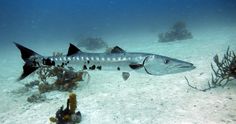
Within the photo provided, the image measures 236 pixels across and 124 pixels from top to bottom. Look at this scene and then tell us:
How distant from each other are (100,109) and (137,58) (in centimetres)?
256

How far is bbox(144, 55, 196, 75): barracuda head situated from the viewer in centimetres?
464

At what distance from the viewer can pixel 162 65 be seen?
4812 millimetres

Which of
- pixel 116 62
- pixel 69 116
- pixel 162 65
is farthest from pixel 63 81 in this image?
pixel 162 65

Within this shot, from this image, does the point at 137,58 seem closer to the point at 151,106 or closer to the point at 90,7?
the point at 151,106

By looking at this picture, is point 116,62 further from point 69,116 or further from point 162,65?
point 69,116

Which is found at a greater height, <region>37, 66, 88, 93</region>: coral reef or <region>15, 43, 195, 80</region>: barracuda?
<region>15, 43, 195, 80</region>: barracuda

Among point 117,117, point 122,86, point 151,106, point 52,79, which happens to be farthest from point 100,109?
Answer: point 52,79

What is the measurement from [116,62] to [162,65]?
3.30ft

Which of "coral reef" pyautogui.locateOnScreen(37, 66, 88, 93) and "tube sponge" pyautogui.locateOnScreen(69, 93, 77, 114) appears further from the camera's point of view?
"coral reef" pyautogui.locateOnScreen(37, 66, 88, 93)

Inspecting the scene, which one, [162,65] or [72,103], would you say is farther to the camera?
[72,103]

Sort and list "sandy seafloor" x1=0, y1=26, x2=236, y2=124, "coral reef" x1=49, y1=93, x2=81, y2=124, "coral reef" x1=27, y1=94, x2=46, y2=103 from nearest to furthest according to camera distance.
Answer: "sandy seafloor" x1=0, y1=26, x2=236, y2=124 < "coral reef" x1=49, y1=93, x2=81, y2=124 < "coral reef" x1=27, y1=94, x2=46, y2=103

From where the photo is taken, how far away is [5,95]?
923 cm

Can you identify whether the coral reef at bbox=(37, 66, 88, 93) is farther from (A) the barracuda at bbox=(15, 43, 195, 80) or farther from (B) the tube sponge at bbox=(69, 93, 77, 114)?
(A) the barracuda at bbox=(15, 43, 195, 80)

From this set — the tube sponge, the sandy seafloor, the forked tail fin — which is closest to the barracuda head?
the sandy seafloor
